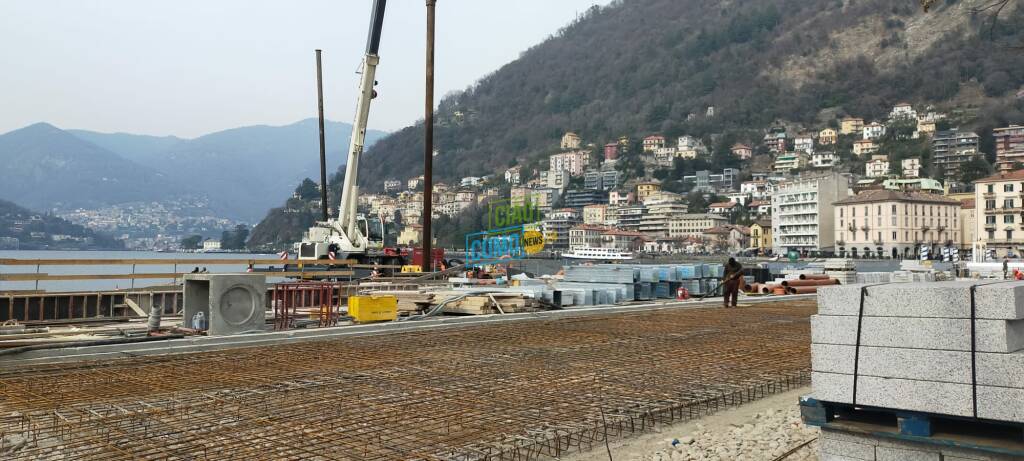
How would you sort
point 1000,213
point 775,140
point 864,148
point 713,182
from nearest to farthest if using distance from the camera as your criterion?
1. point 1000,213
2. point 864,148
3. point 713,182
4. point 775,140

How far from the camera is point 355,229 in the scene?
101 ft

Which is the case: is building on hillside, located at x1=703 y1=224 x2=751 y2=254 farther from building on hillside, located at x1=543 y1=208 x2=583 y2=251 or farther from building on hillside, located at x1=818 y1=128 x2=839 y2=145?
building on hillside, located at x1=818 y1=128 x2=839 y2=145

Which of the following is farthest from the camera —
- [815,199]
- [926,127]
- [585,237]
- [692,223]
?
[926,127]

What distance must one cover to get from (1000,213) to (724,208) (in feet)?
243

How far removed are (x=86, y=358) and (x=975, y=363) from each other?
32.2ft

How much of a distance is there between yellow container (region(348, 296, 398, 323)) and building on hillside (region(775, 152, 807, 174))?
554 ft

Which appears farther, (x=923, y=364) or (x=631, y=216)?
(x=631, y=216)

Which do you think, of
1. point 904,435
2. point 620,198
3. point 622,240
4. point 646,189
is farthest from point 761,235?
point 904,435

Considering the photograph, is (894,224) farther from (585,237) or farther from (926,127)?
(926,127)

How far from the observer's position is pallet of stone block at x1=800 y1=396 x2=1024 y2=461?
14.4ft

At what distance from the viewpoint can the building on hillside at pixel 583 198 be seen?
7554 inches

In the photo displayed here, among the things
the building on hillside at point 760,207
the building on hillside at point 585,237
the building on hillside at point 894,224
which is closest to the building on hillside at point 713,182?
the building on hillside at point 760,207

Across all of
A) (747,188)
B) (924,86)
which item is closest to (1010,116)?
(924,86)

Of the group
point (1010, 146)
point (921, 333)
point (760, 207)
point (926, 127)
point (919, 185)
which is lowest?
point (921, 333)
